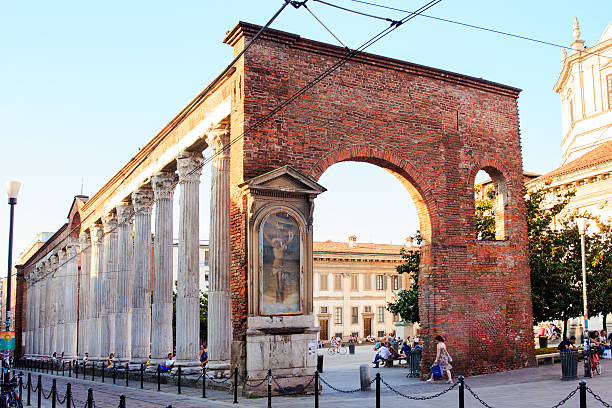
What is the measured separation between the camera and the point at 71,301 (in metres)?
39.4

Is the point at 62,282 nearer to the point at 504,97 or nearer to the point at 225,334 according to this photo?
the point at 225,334

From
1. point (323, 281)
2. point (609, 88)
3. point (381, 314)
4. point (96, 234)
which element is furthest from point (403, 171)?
point (381, 314)

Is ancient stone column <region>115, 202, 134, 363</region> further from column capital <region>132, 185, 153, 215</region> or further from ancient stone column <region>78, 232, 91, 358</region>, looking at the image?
ancient stone column <region>78, 232, 91, 358</region>

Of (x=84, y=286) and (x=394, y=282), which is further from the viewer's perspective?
(x=394, y=282)

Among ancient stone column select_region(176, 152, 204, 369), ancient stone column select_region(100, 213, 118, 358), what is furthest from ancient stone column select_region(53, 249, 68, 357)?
ancient stone column select_region(176, 152, 204, 369)

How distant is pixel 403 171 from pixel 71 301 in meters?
28.1

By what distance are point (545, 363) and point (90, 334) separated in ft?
72.6

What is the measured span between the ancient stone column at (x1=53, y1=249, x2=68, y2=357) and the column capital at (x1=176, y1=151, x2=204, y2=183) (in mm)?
22805

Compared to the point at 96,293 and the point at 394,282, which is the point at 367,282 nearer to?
the point at 394,282

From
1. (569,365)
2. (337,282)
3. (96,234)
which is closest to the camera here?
(569,365)

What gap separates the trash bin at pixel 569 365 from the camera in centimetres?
1612

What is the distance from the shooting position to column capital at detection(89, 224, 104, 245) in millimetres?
33394

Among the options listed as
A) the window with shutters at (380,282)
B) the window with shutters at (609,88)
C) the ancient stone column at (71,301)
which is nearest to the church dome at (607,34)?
the window with shutters at (609,88)

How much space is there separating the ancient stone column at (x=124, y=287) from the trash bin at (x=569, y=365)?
1821 cm
